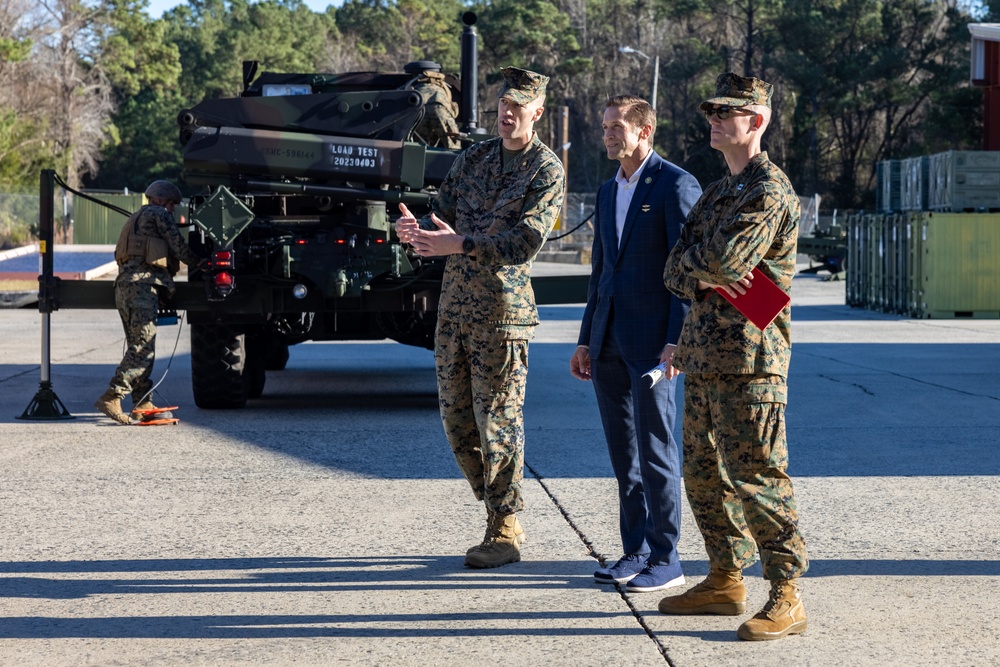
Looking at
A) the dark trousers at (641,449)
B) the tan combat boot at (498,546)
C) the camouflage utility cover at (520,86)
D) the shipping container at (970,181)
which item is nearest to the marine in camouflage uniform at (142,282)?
the tan combat boot at (498,546)

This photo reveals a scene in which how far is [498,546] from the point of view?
19.1 ft

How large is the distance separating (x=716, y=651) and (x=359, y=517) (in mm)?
2652

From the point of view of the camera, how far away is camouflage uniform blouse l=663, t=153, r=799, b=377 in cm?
457

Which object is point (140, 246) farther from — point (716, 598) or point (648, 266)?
point (716, 598)

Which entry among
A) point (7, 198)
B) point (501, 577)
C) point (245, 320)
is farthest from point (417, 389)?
point (7, 198)

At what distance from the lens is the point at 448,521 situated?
22.2 ft

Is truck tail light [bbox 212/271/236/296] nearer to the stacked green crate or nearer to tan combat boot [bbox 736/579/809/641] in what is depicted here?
tan combat boot [bbox 736/579/809/641]

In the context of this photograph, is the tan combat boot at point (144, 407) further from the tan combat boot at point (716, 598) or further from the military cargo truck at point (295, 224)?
the tan combat boot at point (716, 598)

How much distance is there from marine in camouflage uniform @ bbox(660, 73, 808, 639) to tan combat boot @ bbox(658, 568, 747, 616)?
28cm

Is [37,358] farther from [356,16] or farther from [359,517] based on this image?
[356,16]

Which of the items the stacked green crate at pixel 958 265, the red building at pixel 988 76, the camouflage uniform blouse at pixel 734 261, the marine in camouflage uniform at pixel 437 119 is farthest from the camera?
the red building at pixel 988 76

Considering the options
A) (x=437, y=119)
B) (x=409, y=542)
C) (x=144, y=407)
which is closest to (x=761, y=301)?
(x=409, y=542)

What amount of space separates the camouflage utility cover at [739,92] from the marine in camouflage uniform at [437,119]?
6.53 metres

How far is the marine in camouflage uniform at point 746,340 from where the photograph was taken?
4.60 metres
